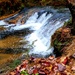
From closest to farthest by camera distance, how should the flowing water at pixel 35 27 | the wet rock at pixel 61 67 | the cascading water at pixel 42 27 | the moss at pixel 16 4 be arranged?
1. the wet rock at pixel 61 67
2. the cascading water at pixel 42 27
3. the flowing water at pixel 35 27
4. the moss at pixel 16 4

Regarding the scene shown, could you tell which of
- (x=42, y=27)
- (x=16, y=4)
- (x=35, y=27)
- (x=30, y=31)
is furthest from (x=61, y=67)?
(x=16, y=4)

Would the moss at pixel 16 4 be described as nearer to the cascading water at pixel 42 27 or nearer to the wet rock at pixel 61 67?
the cascading water at pixel 42 27

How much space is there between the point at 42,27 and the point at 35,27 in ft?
1.30

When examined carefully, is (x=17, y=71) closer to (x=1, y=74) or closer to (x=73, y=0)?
(x=1, y=74)

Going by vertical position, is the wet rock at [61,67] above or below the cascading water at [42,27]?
above

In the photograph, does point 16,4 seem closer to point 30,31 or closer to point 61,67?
point 30,31

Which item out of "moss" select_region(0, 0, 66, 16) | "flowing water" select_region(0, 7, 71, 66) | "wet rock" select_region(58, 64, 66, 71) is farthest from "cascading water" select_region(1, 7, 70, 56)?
"wet rock" select_region(58, 64, 66, 71)

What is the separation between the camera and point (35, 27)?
1078cm

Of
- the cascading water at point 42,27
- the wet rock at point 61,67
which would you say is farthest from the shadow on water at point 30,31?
the wet rock at point 61,67

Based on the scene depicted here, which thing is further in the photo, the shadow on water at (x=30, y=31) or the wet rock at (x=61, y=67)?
the shadow on water at (x=30, y=31)

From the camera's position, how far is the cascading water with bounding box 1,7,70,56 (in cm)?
809

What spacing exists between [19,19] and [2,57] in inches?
196

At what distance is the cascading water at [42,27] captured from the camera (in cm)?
809

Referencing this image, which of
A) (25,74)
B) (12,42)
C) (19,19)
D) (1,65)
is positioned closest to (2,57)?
(1,65)
